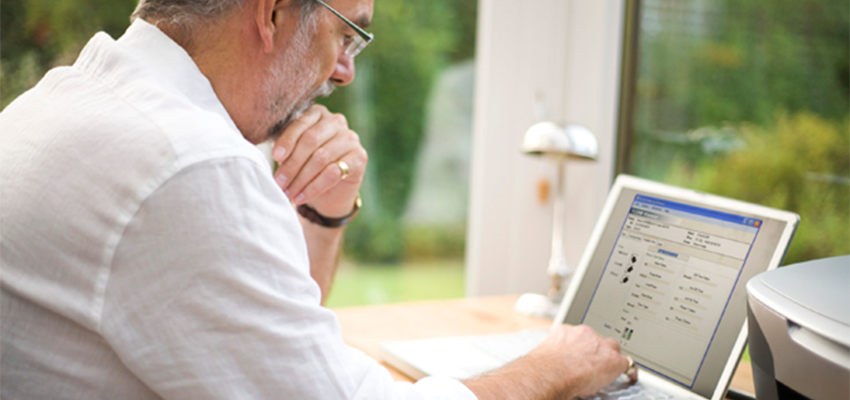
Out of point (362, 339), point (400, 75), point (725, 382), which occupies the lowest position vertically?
point (362, 339)

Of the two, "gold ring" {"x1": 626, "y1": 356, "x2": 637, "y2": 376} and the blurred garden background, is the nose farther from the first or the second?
the blurred garden background

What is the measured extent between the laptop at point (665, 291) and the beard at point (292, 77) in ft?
1.48

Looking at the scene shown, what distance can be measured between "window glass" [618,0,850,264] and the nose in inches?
41.8

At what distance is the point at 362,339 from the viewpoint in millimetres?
1302

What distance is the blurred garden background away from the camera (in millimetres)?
1508

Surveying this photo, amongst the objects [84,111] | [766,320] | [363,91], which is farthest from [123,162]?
[363,91]

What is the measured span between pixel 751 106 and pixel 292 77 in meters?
1.21

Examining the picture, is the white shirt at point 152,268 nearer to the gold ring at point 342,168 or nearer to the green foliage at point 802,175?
the gold ring at point 342,168

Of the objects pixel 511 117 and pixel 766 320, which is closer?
pixel 766 320

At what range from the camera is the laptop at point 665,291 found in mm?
972

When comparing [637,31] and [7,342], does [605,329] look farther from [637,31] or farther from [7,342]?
[637,31]

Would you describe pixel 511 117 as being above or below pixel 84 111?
below

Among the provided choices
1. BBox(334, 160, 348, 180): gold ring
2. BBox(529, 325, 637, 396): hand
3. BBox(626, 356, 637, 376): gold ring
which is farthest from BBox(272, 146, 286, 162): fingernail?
BBox(626, 356, 637, 376): gold ring

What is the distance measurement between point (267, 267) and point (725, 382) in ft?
2.17
